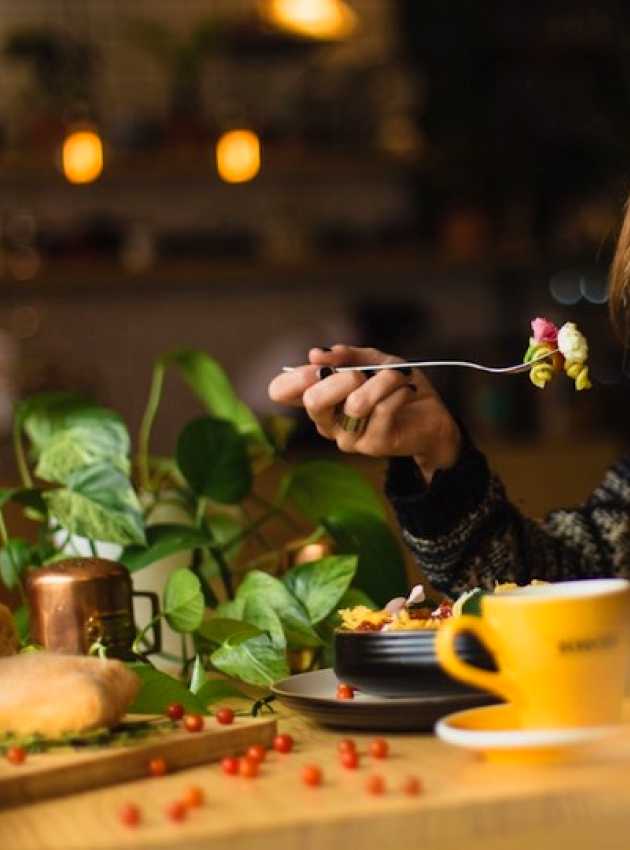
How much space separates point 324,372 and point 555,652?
1.47ft

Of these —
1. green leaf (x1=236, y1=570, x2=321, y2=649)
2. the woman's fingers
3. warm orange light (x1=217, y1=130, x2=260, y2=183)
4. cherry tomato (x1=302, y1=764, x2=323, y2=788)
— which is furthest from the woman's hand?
warm orange light (x1=217, y1=130, x2=260, y2=183)

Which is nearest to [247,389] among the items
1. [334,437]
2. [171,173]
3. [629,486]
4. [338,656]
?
[171,173]

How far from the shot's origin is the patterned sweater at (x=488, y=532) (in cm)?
162

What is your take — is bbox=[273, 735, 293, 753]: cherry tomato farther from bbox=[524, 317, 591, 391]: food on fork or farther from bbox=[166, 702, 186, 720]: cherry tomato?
bbox=[524, 317, 591, 391]: food on fork

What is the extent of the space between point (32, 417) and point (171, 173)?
3.09 m

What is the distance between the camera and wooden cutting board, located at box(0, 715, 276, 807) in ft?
3.02

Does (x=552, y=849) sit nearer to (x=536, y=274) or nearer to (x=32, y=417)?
(x=32, y=417)

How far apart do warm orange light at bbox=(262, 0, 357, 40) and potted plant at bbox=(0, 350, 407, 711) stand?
2.01 meters

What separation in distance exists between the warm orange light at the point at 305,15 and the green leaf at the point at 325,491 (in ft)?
7.08

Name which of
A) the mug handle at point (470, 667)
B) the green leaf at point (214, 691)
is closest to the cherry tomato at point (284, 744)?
the mug handle at point (470, 667)

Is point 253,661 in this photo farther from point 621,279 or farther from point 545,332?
point 621,279

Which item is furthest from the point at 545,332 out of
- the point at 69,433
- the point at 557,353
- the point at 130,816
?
the point at 69,433

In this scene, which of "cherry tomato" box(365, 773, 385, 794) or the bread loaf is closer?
"cherry tomato" box(365, 773, 385, 794)

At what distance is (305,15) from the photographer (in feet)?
11.9
